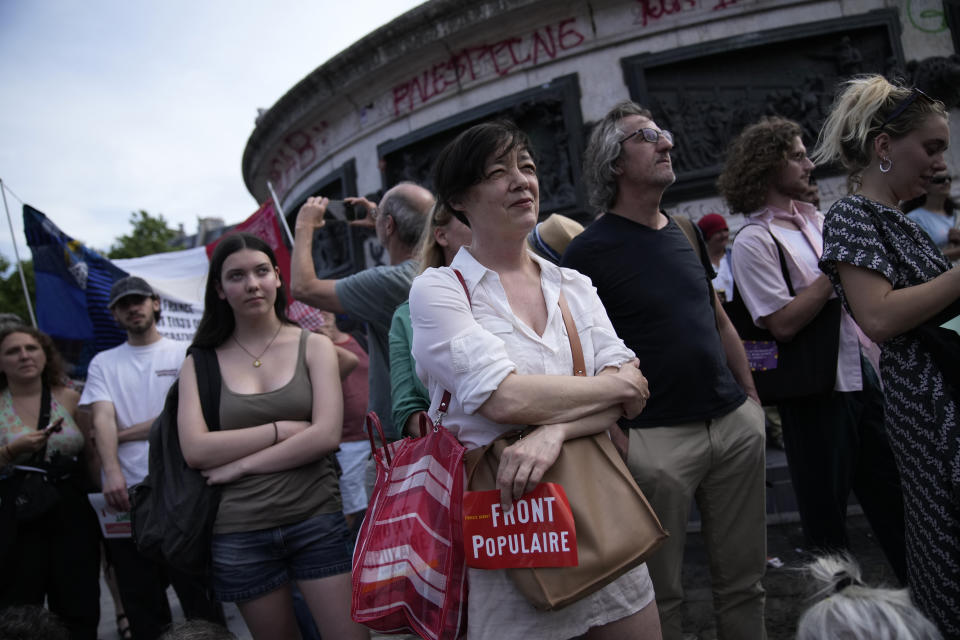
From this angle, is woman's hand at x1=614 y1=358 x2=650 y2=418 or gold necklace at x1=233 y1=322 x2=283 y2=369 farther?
gold necklace at x1=233 y1=322 x2=283 y2=369

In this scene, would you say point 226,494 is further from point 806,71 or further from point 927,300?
point 806,71

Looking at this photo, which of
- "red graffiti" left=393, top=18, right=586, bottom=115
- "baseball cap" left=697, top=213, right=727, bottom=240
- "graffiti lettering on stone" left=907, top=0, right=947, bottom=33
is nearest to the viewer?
"baseball cap" left=697, top=213, right=727, bottom=240

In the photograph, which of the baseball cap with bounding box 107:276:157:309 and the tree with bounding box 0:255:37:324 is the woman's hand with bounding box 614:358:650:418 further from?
the tree with bounding box 0:255:37:324

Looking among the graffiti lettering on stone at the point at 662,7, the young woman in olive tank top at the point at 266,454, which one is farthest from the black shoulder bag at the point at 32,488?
the graffiti lettering on stone at the point at 662,7

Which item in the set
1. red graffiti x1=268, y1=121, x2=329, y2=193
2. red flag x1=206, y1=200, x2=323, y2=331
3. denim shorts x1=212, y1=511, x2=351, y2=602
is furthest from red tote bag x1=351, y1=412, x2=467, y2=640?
red graffiti x1=268, y1=121, x2=329, y2=193

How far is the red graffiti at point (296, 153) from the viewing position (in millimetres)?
8656

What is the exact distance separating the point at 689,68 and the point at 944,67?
7.39 ft

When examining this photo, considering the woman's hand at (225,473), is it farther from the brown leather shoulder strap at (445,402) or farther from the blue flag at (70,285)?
the blue flag at (70,285)

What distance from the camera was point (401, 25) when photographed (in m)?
7.26

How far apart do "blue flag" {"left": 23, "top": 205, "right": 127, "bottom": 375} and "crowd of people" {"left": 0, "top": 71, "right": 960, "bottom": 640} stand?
6.01ft

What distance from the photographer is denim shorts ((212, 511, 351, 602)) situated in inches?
87.6

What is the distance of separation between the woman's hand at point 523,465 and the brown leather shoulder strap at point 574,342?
26 centimetres

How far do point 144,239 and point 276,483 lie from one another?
93.8 ft

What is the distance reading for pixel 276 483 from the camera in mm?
2311
